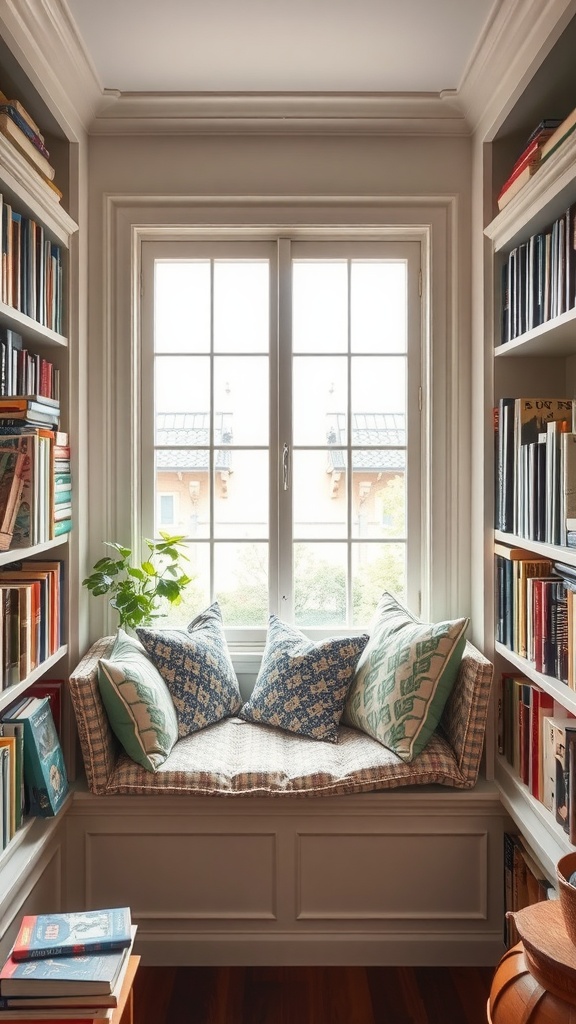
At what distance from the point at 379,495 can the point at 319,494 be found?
0.76ft

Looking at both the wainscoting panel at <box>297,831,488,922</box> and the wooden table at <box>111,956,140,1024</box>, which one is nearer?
the wooden table at <box>111,956,140,1024</box>

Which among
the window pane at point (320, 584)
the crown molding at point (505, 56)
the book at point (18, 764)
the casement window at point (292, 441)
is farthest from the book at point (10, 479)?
the crown molding at point (505, 56)

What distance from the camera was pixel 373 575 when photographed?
2799 mm

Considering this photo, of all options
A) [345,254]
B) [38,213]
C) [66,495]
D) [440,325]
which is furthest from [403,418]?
[38,213]

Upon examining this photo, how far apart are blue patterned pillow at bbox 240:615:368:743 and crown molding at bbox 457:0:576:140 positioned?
1.79 metres

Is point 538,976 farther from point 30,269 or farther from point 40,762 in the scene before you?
point 30,269

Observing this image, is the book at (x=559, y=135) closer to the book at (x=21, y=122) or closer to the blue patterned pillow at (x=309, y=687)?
the book at (x=21, y=122)

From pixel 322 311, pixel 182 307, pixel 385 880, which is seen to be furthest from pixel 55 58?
pixel 385 880

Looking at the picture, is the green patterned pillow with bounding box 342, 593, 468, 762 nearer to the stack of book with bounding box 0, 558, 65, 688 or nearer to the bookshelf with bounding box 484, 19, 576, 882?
the bookshelf with bounding box 484, 19, 576, 882

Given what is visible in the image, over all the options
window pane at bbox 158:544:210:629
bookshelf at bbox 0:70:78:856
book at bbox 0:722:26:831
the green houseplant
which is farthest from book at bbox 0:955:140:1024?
window pane at bbox 158:544:210:629

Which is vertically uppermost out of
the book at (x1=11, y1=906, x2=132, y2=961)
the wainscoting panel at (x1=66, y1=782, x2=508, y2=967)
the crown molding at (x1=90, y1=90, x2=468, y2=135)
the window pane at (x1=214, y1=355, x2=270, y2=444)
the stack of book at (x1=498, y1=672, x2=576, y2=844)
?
the crown molding at (x1=90, y1=90, x2=468, y2=135)

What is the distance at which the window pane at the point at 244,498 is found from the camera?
279cm

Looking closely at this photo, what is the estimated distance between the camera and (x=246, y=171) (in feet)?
8.54

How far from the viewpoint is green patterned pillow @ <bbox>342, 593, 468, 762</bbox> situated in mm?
2244
